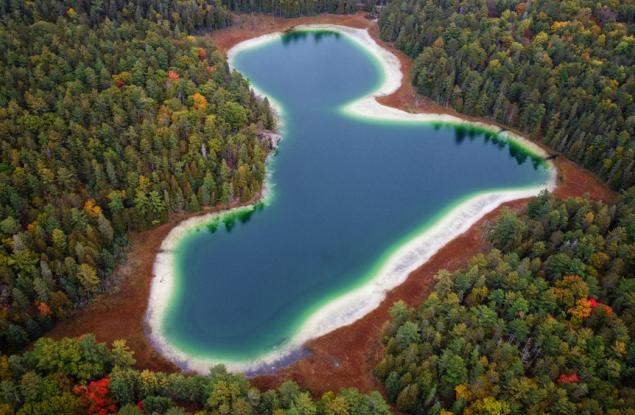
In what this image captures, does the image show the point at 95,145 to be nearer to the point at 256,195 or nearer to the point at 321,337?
the point at 256,195

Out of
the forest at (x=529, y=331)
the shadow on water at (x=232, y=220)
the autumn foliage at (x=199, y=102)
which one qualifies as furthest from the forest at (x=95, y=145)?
the forest at (x=529, y=331)

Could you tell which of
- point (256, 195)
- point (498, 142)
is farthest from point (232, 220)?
point (498, 142)

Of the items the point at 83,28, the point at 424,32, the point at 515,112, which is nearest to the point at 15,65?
the point at 83,28

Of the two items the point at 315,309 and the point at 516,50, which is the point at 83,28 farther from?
the point at 516,50

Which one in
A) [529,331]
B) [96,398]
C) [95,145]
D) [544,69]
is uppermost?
[544,69]

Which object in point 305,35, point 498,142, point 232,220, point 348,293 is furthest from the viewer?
point 305,35

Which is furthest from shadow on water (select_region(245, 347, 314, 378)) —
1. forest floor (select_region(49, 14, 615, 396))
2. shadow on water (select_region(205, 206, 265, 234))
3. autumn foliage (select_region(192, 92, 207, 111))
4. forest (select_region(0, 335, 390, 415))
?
autumn foliage (select_region(192, 92, 207, 111))

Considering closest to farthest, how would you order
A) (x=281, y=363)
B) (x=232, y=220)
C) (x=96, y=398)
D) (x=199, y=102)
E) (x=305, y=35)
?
(x=96, y=398), (x=281, y=363), (x=232, y=220), (x=199, y=102), (x=305, y=35)
